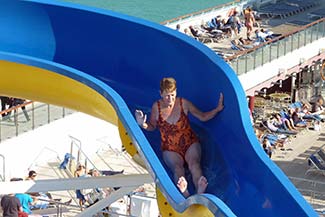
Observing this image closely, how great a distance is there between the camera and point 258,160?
591 centimetres

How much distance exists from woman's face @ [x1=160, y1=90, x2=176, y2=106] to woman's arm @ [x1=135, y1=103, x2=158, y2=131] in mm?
118

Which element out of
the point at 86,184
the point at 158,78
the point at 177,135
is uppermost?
the point at 158,78

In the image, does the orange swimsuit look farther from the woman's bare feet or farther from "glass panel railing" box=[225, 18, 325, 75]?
"glass panel railing" box=[225, 18, 325, 75]

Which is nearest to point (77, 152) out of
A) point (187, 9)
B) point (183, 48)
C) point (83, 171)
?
point (83, 171)

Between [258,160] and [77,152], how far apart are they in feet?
29.7

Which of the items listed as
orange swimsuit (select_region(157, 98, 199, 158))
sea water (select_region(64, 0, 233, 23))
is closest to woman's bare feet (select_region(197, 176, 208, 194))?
orange swimsuit (select_region(157, 98, 199, 158))

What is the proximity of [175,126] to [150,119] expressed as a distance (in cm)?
21

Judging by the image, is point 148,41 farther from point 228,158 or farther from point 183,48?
point 228,158

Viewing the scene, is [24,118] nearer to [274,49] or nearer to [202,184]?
[274,49]

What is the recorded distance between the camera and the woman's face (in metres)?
6.34

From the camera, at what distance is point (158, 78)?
7.35m

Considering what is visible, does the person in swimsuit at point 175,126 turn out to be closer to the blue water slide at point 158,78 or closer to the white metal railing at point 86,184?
the blue water slide at point 158,78

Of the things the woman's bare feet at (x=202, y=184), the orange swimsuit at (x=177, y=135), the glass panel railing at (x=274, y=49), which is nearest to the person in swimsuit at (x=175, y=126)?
the orange swimsuit at (x=177, y=135)

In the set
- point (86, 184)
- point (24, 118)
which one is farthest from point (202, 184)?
point (24, 118)
